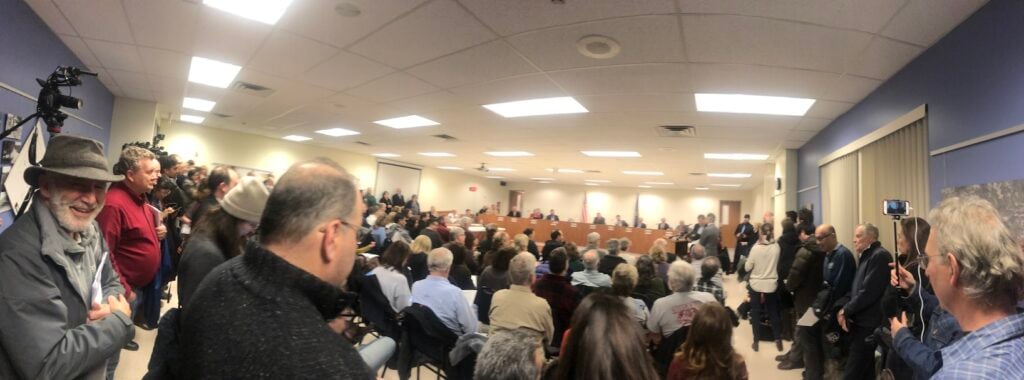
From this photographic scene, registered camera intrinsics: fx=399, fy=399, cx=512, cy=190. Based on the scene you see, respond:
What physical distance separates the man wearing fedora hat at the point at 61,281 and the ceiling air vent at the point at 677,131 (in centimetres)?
524

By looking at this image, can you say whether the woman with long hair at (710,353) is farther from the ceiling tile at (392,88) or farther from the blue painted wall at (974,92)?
the ceiling tile at (392,88)

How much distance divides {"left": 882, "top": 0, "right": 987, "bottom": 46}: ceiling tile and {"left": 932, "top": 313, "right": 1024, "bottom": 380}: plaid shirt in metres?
1.87

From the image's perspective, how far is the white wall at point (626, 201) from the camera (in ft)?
56.6

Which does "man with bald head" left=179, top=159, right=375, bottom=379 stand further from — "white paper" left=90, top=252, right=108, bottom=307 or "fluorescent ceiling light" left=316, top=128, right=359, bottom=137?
"fluorescent ceiling light" left=316, top=128, right=359, bottom=137

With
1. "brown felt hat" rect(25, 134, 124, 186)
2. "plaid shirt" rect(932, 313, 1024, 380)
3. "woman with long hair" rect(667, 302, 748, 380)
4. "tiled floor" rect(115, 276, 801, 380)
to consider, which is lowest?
"tiled floor" rect(115, 276, 801, 380)

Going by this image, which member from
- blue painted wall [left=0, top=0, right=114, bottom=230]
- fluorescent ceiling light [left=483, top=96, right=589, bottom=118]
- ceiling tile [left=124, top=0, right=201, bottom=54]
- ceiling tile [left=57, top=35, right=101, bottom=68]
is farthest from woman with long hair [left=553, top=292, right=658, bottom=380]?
ceiling tile [left=57, top=35, right=101, bottom=68]

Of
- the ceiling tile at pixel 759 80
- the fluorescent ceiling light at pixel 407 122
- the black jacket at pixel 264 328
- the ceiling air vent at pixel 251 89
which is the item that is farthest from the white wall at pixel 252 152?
the black jacket at pixel 264 328

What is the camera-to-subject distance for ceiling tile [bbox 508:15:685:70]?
2.52 m

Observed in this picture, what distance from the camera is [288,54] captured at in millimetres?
3592

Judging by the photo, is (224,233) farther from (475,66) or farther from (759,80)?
(759,80)

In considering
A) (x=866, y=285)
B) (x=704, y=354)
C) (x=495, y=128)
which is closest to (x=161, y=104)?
(x=495, y=128)

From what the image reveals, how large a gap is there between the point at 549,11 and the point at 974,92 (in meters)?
2.40

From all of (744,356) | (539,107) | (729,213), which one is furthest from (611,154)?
(729,213)

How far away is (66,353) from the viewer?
3.68 ft
